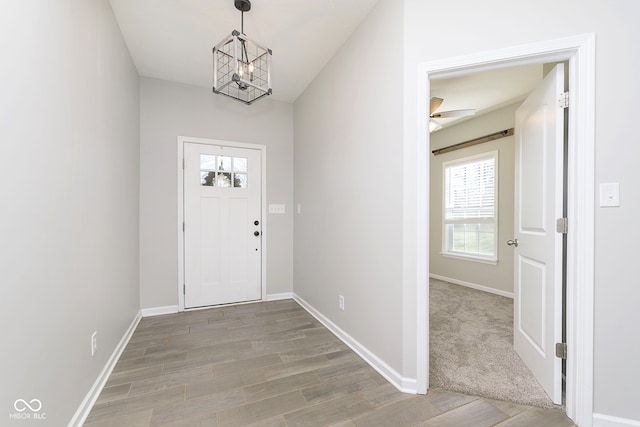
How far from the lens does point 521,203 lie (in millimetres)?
2152

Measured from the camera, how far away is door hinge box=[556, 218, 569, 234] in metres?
1.63

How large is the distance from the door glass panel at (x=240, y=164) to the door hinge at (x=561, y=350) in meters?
3.56

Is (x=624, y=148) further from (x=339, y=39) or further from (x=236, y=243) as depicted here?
(x=236, y=243)

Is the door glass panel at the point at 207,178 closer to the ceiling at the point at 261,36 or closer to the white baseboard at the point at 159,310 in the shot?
the ceiling at the point at 261,36

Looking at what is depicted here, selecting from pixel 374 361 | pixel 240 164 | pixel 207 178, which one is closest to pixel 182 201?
pixel 207 178

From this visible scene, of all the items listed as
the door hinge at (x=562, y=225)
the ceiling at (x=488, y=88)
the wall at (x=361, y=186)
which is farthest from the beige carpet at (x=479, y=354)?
the ceiling at (x=488, y=88)

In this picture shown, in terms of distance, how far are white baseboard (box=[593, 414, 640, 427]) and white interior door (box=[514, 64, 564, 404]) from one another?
7.6 inches

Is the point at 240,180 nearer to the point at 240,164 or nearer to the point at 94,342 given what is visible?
the point at 240,164

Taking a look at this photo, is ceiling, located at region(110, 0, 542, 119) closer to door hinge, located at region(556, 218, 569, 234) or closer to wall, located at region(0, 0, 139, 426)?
wall, located at region(0, 0, 139, 426)

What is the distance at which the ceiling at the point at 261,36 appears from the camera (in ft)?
7.16

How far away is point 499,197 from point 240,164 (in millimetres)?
3924

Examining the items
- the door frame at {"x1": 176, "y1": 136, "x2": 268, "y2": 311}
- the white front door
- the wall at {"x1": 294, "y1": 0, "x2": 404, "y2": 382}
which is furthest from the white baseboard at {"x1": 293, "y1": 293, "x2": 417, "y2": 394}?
the white front door

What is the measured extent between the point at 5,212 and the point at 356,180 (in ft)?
6.80

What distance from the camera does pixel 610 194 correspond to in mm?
1453
